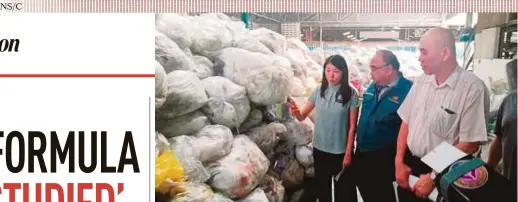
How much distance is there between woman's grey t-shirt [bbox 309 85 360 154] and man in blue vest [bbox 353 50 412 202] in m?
0.04

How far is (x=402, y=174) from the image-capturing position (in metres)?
1.62

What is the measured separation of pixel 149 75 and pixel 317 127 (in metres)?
0.53

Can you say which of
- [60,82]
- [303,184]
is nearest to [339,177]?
[303,184]

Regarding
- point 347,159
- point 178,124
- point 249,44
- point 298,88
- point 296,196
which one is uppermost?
point 249,44

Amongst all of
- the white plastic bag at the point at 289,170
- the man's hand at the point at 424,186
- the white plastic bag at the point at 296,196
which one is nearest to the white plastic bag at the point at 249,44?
the white plastic bag at the point at 289,170

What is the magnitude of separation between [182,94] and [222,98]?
123 millimetres

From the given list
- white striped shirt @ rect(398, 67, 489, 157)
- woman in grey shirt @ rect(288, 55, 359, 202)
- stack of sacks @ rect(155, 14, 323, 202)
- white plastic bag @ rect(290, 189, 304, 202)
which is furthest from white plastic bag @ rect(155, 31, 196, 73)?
white striped shirt @ rect(398, 67, 489, 157)

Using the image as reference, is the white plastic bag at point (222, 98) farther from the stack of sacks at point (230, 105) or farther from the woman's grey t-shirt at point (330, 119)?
the woman's grey t-shirt at point (330, 119)

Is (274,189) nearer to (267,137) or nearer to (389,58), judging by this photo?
(267,137)

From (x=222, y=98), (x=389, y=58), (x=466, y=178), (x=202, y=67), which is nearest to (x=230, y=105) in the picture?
(x=222, y=98)

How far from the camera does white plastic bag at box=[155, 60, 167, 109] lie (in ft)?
Answer: 5.20

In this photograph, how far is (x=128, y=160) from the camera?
163cm

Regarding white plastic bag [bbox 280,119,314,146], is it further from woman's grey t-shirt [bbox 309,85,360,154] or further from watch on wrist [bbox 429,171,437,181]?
watch on wrist [bbox 429,171,437,181]

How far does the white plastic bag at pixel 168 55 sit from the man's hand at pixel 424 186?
2.56 ft
